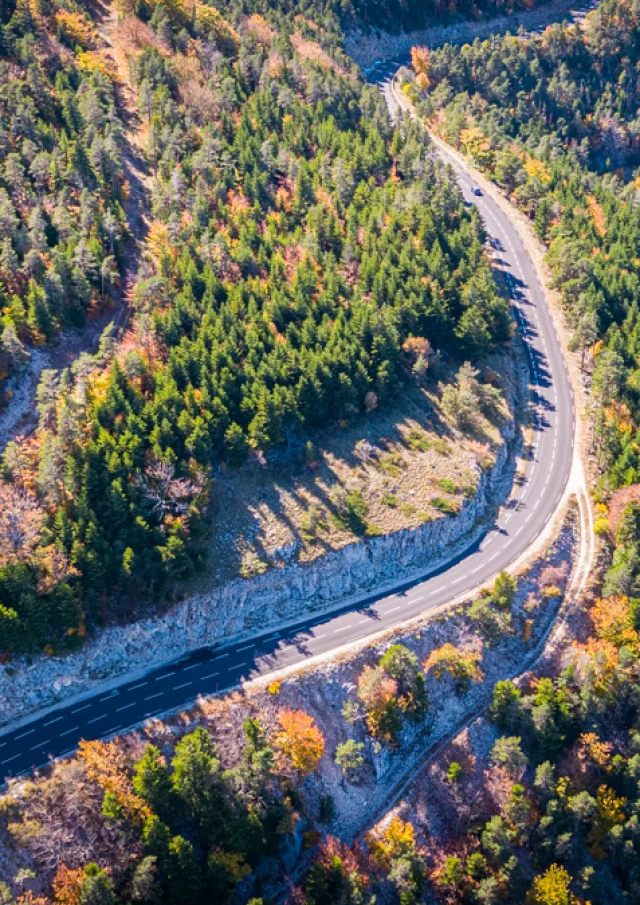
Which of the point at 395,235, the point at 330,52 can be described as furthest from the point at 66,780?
the point at 330,52

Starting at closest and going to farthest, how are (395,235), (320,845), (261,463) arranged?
(320,845) < (261,463) < (395,235)

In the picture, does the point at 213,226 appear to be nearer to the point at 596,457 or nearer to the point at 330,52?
the point at 596,457

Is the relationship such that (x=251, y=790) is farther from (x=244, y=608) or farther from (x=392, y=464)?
(x=392, y=464)

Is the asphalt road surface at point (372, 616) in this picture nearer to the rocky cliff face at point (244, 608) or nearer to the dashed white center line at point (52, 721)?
the dashed white center line at point (52, 721)

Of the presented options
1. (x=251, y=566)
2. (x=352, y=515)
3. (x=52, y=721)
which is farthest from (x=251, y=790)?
(x=352, y=515)

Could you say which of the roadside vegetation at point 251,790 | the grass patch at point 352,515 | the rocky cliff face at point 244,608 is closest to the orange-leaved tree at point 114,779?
the roadside vegetation at point 251,790

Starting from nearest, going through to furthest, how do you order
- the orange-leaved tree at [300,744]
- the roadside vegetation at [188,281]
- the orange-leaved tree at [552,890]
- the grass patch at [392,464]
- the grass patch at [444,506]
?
the orange-leaved tree at [552,890] < the orange-leaved tree at [300,744] < the roadside vegetation at [188,281] < the grass patch at [444,506] < the grass patch at [392,464]

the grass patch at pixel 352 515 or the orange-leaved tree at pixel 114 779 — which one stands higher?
the grass patch at pixel 352 515
